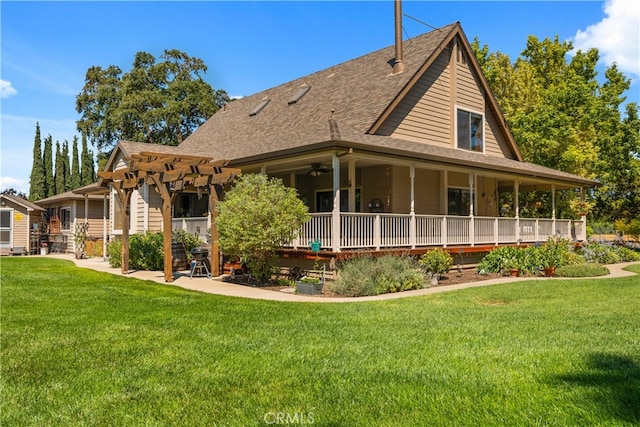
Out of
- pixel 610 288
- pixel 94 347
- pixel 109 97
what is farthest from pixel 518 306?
pixel 109 97

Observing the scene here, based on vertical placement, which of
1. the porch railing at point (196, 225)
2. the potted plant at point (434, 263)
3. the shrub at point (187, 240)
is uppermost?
the porch railing at point (196, 225)

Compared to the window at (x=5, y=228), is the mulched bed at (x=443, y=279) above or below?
below

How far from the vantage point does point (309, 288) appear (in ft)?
36.3

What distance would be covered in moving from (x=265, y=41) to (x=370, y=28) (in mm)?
6505

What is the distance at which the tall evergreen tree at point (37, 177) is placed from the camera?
1897 inches

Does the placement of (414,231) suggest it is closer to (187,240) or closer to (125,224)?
(187,240)

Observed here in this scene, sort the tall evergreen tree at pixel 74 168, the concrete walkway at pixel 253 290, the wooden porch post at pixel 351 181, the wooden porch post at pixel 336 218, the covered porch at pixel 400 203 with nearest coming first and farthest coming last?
1. the concrete walkway at pixel 253 290
2. the wooden porch post at pixel 336 218
3. the covered porch at pixel 400 203
4. the wooden porch post at pixel 351 181
5. the tall evergreen tree at pixel 74 168

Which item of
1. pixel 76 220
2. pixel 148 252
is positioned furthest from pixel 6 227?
pixel 148 252

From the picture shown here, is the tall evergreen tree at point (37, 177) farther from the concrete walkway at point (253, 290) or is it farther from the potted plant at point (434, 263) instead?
the potted plant at point (434, 263)

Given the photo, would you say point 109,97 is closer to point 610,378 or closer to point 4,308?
point 4,308

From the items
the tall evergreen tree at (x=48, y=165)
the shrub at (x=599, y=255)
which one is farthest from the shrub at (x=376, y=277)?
the tall evergreen tree at (x=48, y=165)

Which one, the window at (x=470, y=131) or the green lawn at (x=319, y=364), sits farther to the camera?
the window at (x=470, y=131)

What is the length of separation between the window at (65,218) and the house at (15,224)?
1.78 metres

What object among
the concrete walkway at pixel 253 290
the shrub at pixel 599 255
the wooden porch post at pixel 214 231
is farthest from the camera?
the shrub at pixel 599 255
